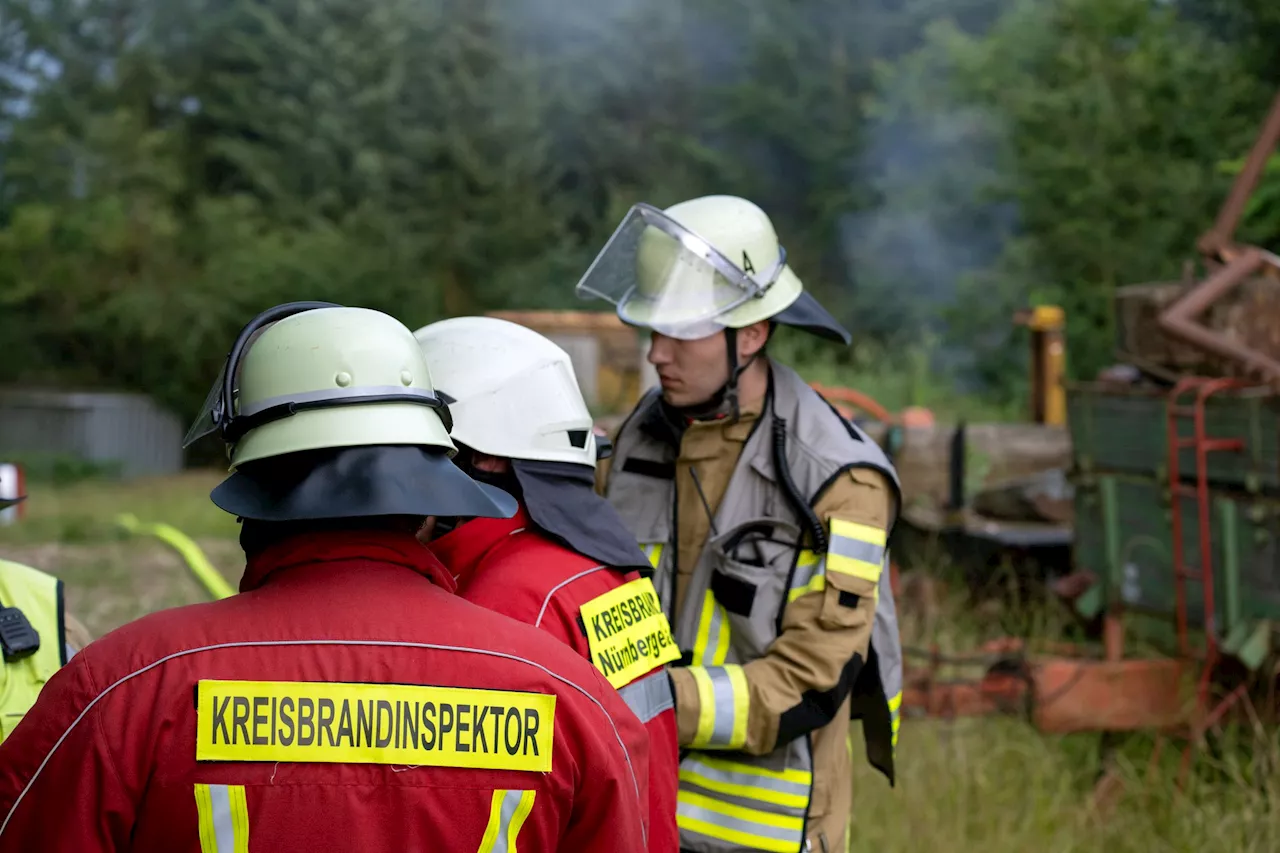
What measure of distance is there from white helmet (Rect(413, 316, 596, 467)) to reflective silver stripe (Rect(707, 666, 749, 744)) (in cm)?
56

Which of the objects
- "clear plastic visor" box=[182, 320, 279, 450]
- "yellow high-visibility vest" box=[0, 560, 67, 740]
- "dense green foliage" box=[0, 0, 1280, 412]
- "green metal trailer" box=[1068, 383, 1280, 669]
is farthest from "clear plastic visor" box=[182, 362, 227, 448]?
"dense green foliage" box=[0, 0, 1280, 412]

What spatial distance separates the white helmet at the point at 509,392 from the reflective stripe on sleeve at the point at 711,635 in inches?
24.2

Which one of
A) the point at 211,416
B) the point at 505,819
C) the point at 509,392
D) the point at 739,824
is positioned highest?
the point at 211,416

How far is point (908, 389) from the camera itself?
43.7ft

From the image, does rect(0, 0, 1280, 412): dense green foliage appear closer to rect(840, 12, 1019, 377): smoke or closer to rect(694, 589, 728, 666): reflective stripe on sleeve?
rect(840, 12, 1019, 377): smoke

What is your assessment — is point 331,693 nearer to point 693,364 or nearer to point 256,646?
point 256,646

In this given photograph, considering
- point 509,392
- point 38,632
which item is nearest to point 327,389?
point 509,392

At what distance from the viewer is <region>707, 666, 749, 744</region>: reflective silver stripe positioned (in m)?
2.55

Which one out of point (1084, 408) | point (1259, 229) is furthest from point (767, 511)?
point (1259, 229)

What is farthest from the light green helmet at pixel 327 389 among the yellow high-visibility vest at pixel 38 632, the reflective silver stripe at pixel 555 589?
the yellow high-visibility vest at pixel 38 632

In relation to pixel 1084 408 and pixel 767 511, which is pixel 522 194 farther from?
pixel 767 511

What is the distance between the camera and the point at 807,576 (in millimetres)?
2705

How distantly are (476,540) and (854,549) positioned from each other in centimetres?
88

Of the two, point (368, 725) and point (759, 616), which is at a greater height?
point (368, 725)
